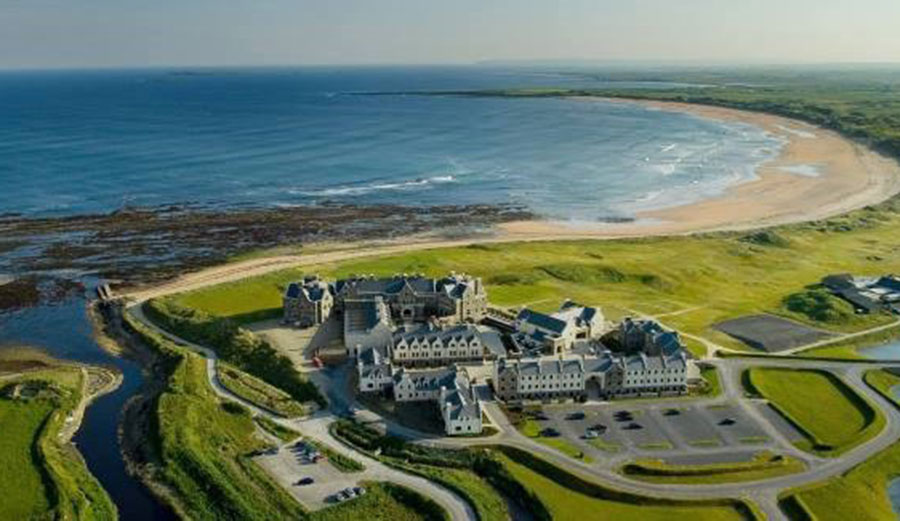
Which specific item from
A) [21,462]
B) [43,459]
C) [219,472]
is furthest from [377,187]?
[219,472]

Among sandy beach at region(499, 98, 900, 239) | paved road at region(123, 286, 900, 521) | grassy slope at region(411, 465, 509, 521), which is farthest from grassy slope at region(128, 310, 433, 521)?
sandy beach at region(499, 98, 900, 239)

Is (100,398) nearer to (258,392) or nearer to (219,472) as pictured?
(258,392)

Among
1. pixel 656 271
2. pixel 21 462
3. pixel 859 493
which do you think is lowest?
pixel 859 493

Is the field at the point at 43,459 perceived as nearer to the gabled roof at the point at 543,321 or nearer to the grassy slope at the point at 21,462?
the grassy slope at the point at 21,462

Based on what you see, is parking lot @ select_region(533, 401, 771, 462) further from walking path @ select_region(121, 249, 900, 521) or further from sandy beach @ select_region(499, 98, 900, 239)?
sandy beach @ select_region(499, 98, 900, 239)

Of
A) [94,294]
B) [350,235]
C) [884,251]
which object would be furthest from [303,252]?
[884,251]

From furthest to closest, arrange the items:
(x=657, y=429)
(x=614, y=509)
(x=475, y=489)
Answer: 1. (x=657, y=429)
2. (x=475, y=489)
3. (x=614, y=509)
